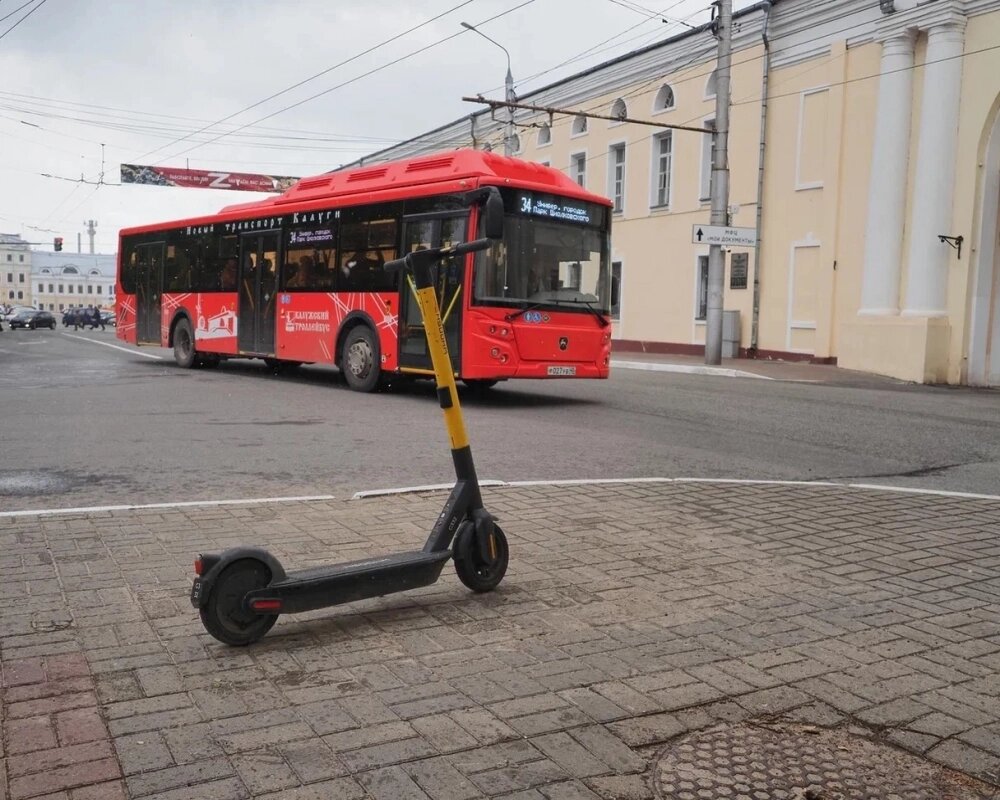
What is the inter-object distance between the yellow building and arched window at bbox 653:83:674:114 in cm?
10

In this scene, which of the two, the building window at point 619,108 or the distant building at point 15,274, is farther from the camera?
the distant building at point 15,274

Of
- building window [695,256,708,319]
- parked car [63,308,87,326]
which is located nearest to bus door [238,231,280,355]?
building window [695,256,708,319]

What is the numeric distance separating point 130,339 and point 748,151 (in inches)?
679

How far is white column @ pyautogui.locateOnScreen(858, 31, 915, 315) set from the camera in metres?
22.4

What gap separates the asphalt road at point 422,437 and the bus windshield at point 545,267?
58.7 inches

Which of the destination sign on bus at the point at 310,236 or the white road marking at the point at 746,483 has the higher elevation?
the destination sign on bus at the point at 310,236

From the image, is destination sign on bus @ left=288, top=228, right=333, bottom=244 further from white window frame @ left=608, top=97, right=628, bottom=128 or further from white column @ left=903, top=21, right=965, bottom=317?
white window frame @ left=608, top=97, right=628, bottom=128

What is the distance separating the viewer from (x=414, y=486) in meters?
7.23

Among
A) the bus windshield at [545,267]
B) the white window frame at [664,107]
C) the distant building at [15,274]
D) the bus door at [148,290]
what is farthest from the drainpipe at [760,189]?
the distant building at [15,274]

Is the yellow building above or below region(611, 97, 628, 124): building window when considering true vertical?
below

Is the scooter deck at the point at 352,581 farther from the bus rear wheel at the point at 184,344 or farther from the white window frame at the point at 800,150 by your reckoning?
A: the white window frame at the point at 800,150

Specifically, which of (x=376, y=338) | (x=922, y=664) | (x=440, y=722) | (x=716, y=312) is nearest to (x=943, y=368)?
(x=716, y=312)

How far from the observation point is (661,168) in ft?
105

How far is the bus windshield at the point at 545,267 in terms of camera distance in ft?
43.0
